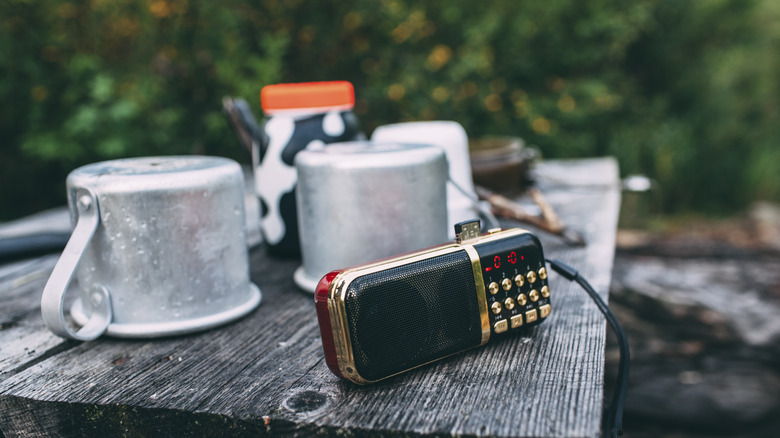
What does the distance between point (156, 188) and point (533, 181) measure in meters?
1.24

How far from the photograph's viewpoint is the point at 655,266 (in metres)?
2.28

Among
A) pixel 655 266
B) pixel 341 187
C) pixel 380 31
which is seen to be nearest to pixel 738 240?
pixel 655 266

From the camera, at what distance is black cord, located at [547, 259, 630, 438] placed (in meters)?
0.73

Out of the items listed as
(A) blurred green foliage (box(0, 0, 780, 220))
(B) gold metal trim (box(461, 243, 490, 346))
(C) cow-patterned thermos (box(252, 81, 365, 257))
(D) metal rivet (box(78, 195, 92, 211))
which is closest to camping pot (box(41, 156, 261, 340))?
(D) metal rivet (box(78, 195, 92, 211))

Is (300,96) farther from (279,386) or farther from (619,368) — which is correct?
(619,368)

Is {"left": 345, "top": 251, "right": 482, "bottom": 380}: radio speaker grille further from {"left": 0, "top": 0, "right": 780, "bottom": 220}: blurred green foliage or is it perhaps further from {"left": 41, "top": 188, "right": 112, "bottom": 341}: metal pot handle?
{"left": 0, "top": 0, "right": 780, "bottom": 220}: blurred green foliage

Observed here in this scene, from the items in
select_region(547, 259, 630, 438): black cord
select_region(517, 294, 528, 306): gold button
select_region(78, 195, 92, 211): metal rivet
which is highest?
select_region(78, 195, 92, 211): metal rivet

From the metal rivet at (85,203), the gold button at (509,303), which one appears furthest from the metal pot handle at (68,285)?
the gold button at (509,303)

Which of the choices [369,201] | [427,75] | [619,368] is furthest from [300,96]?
[427,75]

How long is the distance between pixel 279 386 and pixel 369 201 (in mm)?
319

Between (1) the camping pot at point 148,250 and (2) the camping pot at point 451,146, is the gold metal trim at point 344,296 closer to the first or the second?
(1) the camping pot at point 148,250

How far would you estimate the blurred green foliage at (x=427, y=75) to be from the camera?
2.55 meters

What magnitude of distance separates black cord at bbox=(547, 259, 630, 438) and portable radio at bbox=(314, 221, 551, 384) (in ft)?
0.32

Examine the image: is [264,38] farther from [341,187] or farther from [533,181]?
[341,187]
